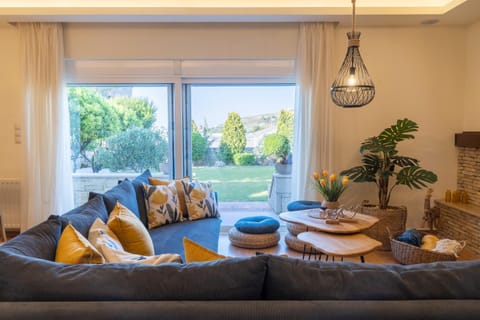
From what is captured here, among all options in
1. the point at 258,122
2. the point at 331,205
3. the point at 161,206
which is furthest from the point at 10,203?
the point at 331,205

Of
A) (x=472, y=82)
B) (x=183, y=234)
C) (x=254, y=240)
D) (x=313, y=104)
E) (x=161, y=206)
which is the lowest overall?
(x=254, y=240)

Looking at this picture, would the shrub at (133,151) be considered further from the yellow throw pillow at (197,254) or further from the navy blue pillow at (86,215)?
the yellow throw pillow at (197,254)

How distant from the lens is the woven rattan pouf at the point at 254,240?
380cm

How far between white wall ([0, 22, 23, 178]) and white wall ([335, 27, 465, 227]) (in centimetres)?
388

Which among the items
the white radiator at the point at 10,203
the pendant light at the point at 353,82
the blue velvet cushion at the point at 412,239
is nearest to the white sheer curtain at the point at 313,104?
the blue velvet cushion at the point at 412,239

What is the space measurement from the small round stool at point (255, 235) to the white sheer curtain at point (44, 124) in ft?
7.00

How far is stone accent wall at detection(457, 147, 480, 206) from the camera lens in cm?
400

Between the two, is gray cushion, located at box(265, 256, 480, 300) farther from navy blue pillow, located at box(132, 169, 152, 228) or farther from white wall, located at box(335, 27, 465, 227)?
white wall, located at box(335, 27, 465, 227)

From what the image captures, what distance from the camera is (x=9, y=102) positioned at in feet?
14.0

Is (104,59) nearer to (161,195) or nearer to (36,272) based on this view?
(161,195)

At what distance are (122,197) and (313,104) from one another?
247 cm

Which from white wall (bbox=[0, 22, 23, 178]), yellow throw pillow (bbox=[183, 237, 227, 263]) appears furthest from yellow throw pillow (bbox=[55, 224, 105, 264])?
white wall (bbox=[0, 22, 23, 178])

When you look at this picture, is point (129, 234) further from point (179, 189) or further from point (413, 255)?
point (413, 255)
